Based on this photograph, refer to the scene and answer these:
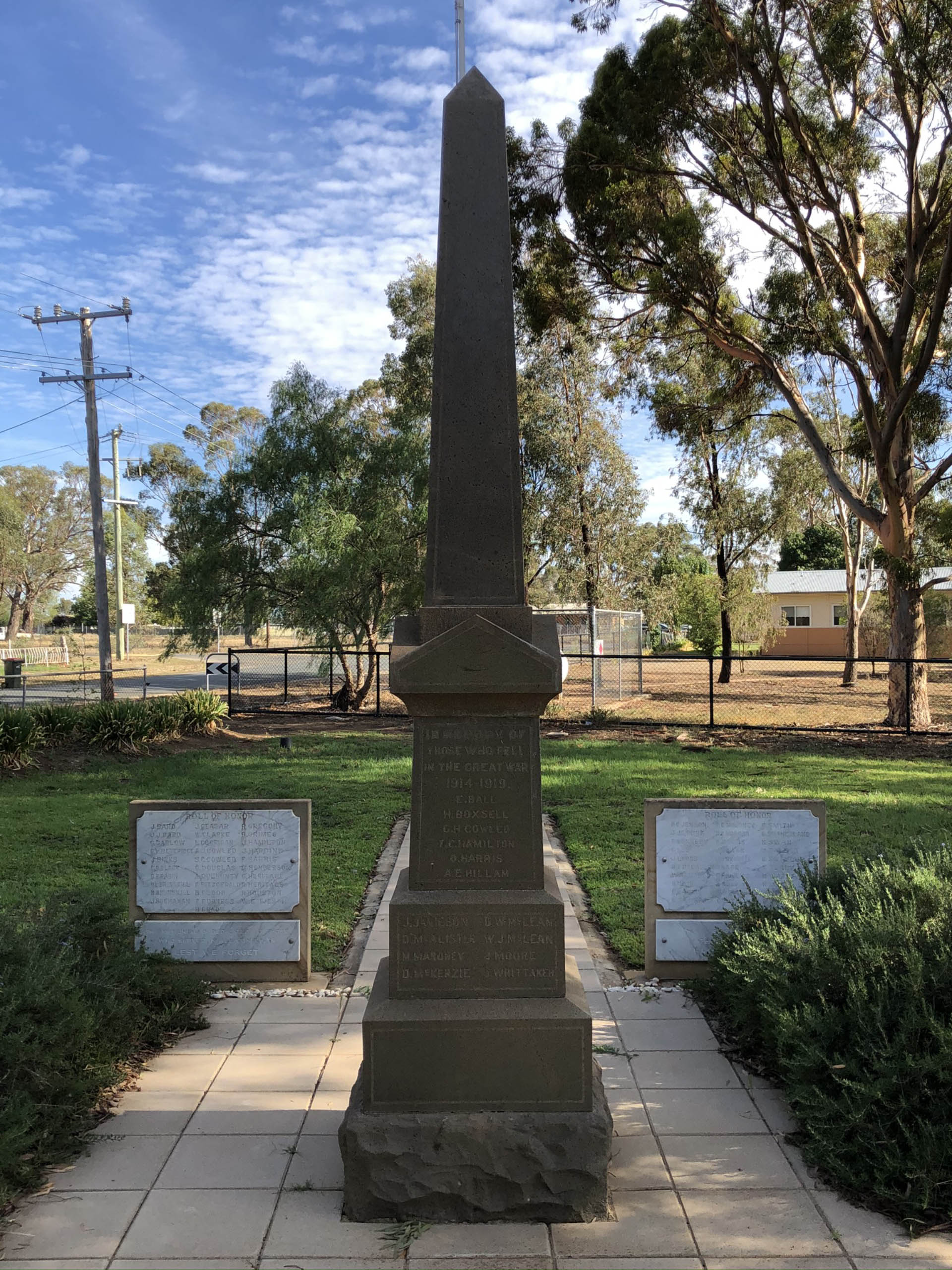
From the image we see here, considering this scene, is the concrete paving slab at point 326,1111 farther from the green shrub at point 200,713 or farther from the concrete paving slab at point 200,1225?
the green shrub at point 200,713

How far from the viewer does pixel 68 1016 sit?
3773mm

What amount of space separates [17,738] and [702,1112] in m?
11.1

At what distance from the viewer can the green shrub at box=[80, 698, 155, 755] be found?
13375 mm

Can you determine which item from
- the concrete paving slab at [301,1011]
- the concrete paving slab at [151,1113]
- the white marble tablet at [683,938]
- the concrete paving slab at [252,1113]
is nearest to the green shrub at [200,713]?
the concrete paving slab at [301,1011]

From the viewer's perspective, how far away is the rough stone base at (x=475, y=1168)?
10.3 feet

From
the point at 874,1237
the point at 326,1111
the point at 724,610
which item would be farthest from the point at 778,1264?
the point at 724,610

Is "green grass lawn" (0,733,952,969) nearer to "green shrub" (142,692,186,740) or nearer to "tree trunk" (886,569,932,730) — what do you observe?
"green shrub" (142,692,186,740)

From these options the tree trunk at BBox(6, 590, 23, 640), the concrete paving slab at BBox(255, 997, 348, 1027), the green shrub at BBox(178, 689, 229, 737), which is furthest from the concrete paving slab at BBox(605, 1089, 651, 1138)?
the tree trunk at BBox(6, 590, 23, 640)

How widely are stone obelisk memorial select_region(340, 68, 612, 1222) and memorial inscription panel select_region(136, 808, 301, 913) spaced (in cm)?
183

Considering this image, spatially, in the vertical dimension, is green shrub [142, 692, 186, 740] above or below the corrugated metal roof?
below

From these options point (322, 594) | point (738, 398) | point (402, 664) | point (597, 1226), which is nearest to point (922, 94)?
point (738, 398)

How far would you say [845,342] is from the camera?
1563cm

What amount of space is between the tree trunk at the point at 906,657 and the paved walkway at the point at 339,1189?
42.6 ft

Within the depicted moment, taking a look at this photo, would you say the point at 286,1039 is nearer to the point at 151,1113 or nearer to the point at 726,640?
the point at 151,1113
